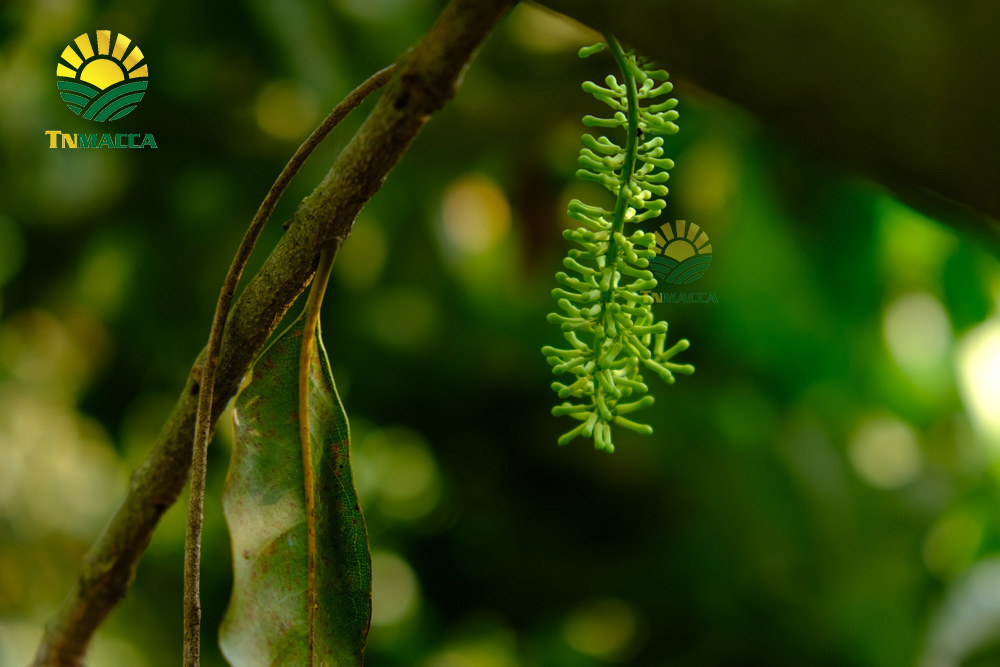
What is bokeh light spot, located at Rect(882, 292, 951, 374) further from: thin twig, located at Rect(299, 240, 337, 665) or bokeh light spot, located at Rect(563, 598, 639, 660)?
thin twig, located at Rect(299, 240, 337, 665)

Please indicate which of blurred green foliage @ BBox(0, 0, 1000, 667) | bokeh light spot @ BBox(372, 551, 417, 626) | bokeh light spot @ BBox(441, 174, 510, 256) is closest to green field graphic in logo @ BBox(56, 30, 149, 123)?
blurred green foliage @ BBox(0, 0, 1000, 667)

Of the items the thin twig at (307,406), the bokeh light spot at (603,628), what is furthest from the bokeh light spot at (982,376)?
the thin twig at (307,406)

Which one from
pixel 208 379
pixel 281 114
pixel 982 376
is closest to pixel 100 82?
pixel 208 379

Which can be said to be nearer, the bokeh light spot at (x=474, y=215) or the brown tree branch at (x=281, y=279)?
the brown tree branch at (x=281, y=279)

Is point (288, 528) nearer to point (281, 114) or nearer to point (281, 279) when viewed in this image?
point (281, 279)

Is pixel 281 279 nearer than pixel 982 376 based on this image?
Yes

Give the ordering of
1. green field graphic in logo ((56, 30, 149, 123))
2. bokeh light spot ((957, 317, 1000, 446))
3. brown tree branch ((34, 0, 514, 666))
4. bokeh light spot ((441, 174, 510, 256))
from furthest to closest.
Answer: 1. bokeh light spot ((441, 174, 510, 256))
2. bokeh light spot ((957, 317, 1000, 446))
3. green field graphic in logo ((56, 30, 149, 123))
4. brown tree branch ((34, 0, 514, 666))

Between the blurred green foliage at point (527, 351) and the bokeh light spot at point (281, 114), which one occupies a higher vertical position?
the bokeh light spot at point (281, 114)

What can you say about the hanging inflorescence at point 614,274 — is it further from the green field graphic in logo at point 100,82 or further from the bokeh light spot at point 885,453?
the bokeh light spot at point 885,453
